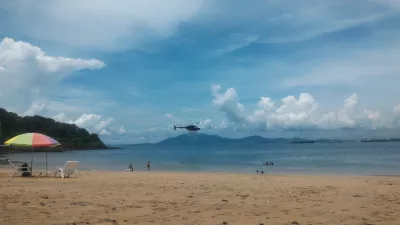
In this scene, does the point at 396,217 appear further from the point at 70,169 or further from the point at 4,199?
the point at 70,169

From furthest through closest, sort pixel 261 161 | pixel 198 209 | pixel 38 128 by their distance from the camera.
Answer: pixel 38 128 < pixel 261 161 < pixel 198 209

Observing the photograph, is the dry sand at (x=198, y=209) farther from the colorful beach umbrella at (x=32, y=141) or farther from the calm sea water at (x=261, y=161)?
the calm sea water at (x=261, y=161)

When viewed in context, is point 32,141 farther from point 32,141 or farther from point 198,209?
point 198,209

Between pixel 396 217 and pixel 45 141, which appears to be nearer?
pixel 396 217

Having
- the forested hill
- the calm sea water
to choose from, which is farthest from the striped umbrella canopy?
the forested hill

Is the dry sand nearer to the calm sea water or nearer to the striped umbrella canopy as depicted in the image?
the striped umbrella canopy

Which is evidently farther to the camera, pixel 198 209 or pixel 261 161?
pixel 261 161

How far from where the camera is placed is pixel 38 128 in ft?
526

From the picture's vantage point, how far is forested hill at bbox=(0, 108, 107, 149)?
429 feet

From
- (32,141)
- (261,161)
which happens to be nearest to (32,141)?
(32,141)

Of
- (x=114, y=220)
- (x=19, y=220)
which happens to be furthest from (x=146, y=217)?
(x=19, y=220)

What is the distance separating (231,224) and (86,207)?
11.7 feet

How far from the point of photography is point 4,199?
977 centimetres

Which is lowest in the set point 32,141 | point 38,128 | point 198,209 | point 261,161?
point 261,161
